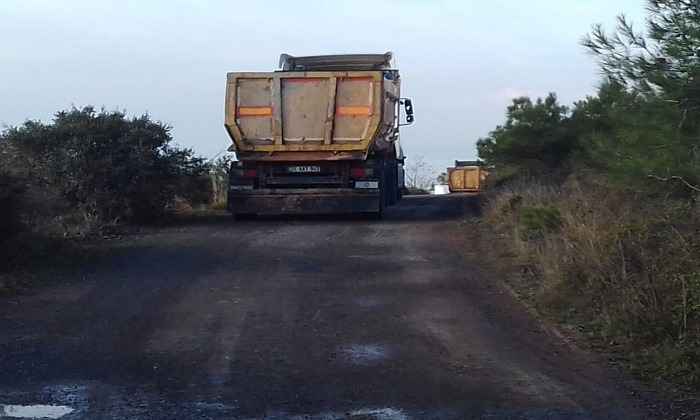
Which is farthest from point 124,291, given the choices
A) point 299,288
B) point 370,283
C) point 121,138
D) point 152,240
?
point 121,138

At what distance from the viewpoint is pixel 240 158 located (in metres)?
22.3

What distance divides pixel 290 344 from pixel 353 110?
1239cm

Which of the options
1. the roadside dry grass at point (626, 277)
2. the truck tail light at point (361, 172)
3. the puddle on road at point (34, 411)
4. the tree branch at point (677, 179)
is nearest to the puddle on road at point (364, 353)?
the roadside dry grass at point (626, 277)

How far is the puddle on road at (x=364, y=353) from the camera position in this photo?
9594 millimetres

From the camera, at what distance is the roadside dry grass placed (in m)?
9.45

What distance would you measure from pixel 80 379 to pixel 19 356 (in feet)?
3.58

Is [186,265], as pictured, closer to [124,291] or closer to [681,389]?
[124,291]

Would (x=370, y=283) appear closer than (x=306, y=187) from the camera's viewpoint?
Yes

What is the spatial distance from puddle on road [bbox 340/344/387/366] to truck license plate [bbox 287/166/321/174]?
1236cm

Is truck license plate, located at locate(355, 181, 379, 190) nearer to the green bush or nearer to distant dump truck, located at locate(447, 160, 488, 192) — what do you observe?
the green bush

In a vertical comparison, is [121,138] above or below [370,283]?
above

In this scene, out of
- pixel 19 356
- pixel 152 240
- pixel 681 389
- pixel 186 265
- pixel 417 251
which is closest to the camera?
pixel 681 389

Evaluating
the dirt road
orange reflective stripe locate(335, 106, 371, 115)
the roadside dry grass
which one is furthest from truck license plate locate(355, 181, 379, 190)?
the roadside dry grass

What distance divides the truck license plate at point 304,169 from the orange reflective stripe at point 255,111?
1.15 m
